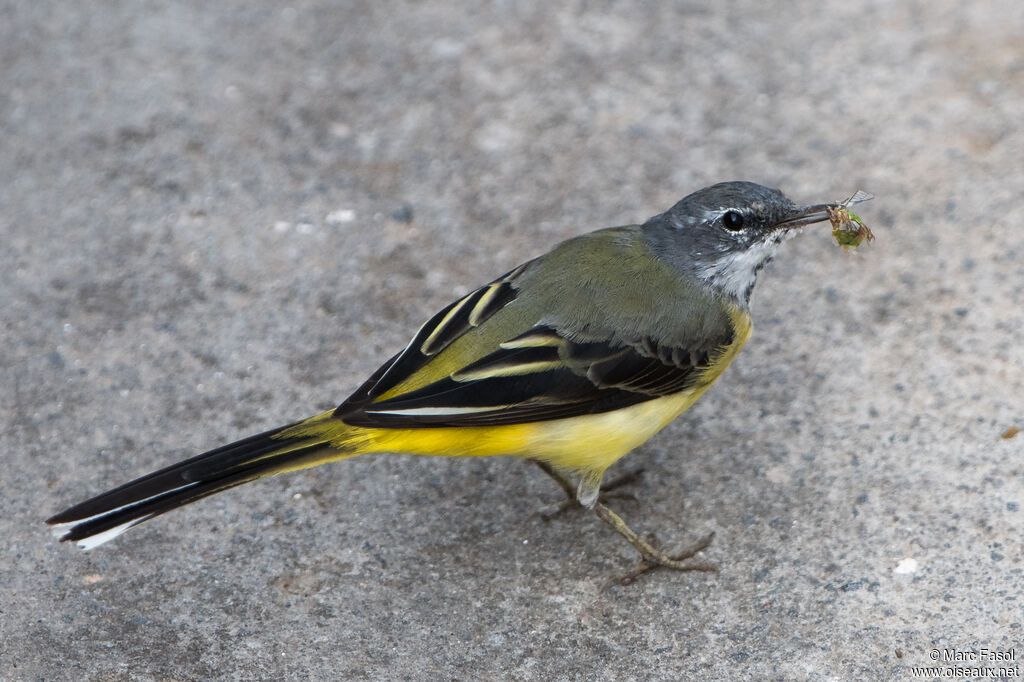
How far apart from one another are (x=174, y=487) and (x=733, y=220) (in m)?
2.22

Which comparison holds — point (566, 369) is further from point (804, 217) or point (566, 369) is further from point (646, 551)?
point (804, 217)

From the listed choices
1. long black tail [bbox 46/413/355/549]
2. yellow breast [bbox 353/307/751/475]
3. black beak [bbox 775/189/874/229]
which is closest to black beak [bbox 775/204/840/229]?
black beak [bbox 775/189/874/229]

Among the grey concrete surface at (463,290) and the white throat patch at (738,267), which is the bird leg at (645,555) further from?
the white throat patch at (738,267)

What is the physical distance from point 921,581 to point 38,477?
3.34 meters

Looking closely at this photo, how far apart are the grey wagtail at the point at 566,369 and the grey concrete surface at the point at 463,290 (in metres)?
0.36

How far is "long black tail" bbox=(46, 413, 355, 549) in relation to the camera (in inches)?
144

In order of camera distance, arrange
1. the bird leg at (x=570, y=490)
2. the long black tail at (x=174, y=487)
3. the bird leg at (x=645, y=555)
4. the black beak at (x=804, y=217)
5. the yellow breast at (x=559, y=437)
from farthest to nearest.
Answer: the bird leg at (x=570, y=490) < the black beak at (x=804, y=217) < the bird leg at (x=645, y=555) < the yellow breast at (x=559, y=437) < the long black tail at (x=174, y=487)

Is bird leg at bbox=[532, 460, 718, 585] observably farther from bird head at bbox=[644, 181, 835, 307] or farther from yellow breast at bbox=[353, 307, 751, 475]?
bird head at bbox=[644, 181, 835, 307]

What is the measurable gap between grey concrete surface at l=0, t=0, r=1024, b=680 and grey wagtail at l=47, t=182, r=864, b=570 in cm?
36

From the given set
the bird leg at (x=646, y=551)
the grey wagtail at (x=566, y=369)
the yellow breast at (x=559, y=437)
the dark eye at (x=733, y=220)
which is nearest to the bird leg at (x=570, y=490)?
the grey wagtail at (x=566, y=369)

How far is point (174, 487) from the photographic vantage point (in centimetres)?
365

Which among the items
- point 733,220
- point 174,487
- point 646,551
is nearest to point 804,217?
point 733,220

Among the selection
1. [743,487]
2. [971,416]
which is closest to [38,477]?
[743,487]

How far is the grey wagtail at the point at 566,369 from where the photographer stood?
3.73 m
